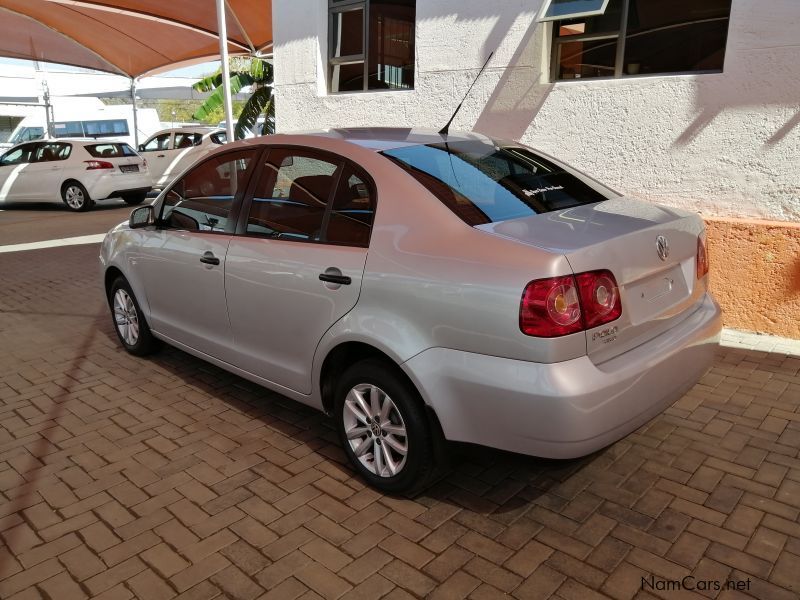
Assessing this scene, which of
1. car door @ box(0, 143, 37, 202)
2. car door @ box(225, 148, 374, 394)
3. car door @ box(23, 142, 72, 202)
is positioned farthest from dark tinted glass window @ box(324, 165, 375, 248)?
car door @ box(0, 143, 37, 202)

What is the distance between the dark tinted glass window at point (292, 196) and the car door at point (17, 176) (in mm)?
14247

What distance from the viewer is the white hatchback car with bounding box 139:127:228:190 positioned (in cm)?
1808

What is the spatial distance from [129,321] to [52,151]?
12467 mm

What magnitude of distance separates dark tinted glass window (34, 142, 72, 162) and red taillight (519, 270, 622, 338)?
15.4 meters

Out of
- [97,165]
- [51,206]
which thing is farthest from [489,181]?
[51,206]

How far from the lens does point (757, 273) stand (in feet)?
17.9

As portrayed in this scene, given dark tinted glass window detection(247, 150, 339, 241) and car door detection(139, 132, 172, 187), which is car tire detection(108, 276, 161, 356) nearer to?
dark tinted glass window detection(247, 150, 339, 241)

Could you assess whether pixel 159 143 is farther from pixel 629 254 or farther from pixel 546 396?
pixel 546 396

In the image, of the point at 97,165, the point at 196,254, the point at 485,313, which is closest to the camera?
the point at 485,313

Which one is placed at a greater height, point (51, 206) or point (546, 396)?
point (546, 396)

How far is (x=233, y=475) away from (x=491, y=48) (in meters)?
5.12

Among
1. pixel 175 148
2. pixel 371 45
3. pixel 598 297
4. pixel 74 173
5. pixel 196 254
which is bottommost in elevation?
pixel 74 173

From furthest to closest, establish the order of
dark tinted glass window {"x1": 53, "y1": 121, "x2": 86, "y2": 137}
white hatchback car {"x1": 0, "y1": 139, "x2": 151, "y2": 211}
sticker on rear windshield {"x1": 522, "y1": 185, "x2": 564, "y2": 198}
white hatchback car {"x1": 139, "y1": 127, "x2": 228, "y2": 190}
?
dark tinted glass window {"x1": 53, "y1": 121, "x2": 86, "y2": 137} < white hatchback car {"x1": 139, "y1": 127, "x2": 228, "y2": 190} < white hatchback car {"x1": 0, "y1": 139, "x2": 151, "y2": 211} < sticker on rear windshield {"x1": 522, "y1": 185, "x2": 564, "y2": 198}

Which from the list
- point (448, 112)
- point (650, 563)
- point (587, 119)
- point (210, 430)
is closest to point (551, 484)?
point (650, 563)
